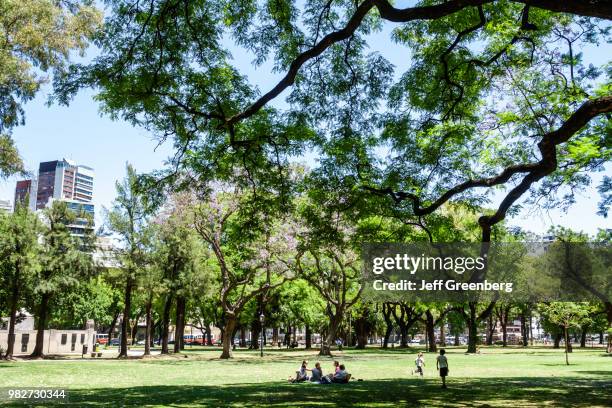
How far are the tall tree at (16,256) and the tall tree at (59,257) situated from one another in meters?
1.18

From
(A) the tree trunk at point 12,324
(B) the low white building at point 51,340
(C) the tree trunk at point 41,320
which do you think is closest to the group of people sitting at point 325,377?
(A) the tree trunk at point 12,324

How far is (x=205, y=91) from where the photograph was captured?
535 inches

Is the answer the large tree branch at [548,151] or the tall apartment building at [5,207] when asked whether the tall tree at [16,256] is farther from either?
the large tree branch at [548,151]

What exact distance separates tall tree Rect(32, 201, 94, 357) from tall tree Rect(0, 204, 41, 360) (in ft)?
3.89

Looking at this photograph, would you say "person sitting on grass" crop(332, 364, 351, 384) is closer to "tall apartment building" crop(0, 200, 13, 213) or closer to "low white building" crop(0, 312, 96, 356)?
"tall apartment building" crop(0, 200, 13, 213)

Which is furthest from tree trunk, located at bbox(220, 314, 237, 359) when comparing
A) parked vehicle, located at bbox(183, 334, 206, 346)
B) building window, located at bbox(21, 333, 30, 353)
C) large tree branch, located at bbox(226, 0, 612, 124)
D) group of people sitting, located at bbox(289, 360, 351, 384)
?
parked vehicle, located at bbox(183, 334, 206, 346)

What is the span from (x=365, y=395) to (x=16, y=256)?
31185 mm

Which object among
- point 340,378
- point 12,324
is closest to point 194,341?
point 12,324

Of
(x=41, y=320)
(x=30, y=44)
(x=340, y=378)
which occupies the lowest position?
(x=340, y=378)

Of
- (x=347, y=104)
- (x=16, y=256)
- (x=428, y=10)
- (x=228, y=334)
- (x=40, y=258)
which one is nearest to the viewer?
(x=428, y=10)

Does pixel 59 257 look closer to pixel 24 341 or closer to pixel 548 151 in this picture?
pixel 24 341

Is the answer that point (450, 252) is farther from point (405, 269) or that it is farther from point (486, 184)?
point (486, 184)

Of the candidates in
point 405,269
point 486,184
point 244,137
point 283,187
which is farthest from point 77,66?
point 405,269

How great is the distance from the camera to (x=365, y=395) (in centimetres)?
1712
